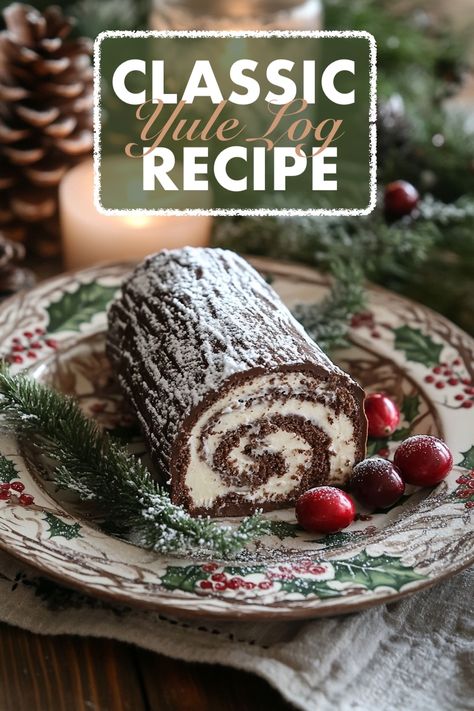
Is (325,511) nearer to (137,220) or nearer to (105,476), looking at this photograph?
(105,476)

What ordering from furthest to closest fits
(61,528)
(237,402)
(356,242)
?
(356,242) → (237,402) → (61,528)

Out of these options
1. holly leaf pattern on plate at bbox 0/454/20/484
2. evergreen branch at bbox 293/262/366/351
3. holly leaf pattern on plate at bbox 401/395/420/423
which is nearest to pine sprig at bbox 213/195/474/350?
evergreen branch at bbox 293/262/366/351

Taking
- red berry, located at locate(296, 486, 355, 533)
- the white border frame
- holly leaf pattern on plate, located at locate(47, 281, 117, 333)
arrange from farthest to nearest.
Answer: the white border frame < holly leaf pattern on plate, located at locate(47, 281, 117, 333) < red berry, located at locate(296, 486, 355, 533)

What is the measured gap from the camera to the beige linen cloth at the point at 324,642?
1.46 metres

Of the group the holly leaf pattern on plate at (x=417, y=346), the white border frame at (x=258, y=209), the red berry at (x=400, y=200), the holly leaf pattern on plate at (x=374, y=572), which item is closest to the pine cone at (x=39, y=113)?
the white border frame at (x=258, y=209)

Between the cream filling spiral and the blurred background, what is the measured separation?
53cm

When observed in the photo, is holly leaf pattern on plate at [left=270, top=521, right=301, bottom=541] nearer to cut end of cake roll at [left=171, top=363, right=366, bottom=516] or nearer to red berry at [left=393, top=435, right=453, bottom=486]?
cut end of cake roll at [left=171, top=363, right=366, bottom=516]

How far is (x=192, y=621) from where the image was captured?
156 centimetres

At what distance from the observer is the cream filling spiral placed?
5.76ft

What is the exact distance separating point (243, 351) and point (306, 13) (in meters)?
1.43

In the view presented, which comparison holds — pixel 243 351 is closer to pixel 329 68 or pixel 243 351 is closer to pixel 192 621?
pixel 192 621

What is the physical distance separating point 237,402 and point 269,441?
4.5 inches

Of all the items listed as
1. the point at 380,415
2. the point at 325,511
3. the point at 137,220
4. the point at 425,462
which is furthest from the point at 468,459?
the point at 137,220

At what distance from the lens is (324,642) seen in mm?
1510
